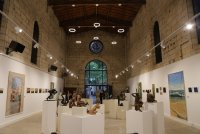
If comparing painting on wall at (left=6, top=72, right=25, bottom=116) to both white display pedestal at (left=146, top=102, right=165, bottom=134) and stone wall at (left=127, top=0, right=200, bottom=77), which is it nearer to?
white display pedestal at (left=146, top=102, right=165, bottom=134)

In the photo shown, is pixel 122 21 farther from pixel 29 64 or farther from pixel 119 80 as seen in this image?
pixel 29 64

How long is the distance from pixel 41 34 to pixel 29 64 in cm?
302

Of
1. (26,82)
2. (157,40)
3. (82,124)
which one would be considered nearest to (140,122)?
(82,124)

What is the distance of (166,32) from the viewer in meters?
10.2

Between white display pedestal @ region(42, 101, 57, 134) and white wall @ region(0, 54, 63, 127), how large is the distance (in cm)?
230

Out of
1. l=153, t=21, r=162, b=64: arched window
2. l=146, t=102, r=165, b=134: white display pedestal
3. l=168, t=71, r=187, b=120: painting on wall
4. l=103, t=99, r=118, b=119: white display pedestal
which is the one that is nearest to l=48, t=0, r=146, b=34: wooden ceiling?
l=153, t=21, r=162, b=64: arched window

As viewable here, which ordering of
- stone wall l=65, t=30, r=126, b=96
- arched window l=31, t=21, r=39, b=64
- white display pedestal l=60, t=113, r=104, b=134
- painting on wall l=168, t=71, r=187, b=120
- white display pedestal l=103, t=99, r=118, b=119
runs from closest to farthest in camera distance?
white display pedestal l=60, t=113, r=104, b=134 → painting on wall l=168, t=71, r=187, b=120 → white display pedestal l=103, t=99, r=118, b=119 → arched window l=31, t=21, r=39, b=64 → stone wall l=65, t=30, r=126, b=96

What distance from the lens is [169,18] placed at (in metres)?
9.77

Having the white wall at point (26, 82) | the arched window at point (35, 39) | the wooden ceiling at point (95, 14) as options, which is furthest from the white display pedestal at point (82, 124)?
the wooden ceiling at point (95, 14)

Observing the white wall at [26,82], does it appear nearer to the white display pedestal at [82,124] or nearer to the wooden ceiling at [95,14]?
the white display pedestal at [82,124]

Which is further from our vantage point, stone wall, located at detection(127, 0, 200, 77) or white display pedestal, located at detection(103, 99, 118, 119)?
white display pedestal, located at detection(103, 99, 118, 119)

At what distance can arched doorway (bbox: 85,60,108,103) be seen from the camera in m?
20.6

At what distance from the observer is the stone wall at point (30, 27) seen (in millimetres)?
7868

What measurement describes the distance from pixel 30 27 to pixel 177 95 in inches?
352
